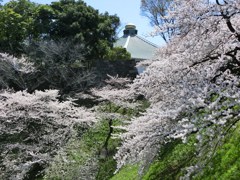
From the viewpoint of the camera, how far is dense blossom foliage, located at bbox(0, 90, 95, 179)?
12607 mm

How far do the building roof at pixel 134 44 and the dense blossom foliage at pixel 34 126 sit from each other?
22012 mm

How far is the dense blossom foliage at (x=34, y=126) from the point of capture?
1261 cm

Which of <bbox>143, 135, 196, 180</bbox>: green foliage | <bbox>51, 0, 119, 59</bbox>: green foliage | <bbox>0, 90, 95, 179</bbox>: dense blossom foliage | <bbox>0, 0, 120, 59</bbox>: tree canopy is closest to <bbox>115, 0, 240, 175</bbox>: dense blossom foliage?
<bbox>143, 135, 196, 180</bbox>: green foliage

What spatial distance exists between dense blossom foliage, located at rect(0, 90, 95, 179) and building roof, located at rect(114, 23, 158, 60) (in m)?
22.0

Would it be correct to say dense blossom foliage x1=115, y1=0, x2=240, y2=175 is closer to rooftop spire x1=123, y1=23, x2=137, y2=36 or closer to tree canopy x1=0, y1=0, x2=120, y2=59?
tree canopy x1=0, y1=0, x2=120, y2=59

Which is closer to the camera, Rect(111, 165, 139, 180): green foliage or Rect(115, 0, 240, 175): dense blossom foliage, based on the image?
Rect(115, 0, 240, 175): dense blossom foliage

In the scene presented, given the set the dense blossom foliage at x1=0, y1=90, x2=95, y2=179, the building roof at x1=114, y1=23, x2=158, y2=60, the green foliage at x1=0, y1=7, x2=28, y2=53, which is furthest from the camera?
the building roof at x1=114, y1=23, x2=158, y2=60

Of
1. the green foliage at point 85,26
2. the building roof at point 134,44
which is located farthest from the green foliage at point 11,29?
→ the building roof at point 134,44

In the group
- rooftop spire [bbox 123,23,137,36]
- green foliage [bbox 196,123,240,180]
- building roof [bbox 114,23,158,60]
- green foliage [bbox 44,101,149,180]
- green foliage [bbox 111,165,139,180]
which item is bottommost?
green foliage [bbox 44,101,149,180]

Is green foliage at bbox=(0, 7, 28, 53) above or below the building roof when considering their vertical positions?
below

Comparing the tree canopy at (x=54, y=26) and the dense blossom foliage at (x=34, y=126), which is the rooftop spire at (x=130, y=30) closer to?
the tree canopy at (x=54, y=26)

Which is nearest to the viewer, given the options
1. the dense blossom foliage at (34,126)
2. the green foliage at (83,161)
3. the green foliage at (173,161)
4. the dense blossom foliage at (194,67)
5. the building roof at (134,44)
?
the dense blossom foliage at (194,67)

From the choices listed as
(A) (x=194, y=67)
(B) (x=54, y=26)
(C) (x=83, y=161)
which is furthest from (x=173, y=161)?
(B) (x=54, y=26)

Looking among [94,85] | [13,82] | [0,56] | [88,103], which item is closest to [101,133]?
[88,103]
